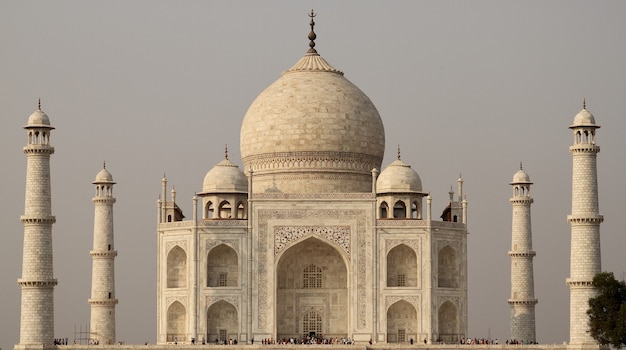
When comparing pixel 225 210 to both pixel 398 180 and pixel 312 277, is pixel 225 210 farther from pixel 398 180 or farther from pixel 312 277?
pixel 398 180

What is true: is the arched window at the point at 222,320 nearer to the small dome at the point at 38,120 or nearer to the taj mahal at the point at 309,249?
the taj mahal at the point at 309,249

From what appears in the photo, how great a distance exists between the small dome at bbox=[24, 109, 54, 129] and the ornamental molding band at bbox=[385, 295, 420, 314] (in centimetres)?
1077

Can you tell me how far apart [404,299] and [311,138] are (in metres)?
6.25

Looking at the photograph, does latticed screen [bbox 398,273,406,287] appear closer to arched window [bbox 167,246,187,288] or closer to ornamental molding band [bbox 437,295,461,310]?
ornamental molding band [bbox 437,295,461,310]

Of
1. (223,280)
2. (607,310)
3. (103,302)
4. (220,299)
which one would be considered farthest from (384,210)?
(103,302)

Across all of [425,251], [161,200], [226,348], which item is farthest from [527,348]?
[161,200]

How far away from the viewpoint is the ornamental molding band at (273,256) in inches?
1989

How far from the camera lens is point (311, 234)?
50906mm

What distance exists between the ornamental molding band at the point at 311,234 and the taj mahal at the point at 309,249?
29 millimetres

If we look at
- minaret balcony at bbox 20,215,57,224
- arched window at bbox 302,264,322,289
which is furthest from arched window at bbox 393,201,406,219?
minaret balcony at bbox 20,215,57,224

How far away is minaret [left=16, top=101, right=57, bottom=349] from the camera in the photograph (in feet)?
158

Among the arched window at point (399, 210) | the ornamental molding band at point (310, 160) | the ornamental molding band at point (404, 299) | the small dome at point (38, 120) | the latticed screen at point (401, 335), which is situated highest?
the small dome at point (38, 120)

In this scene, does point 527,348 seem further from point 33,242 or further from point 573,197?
point 33,242

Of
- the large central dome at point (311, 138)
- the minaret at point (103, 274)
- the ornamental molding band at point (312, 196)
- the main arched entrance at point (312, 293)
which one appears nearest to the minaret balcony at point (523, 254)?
the large central dome at point (311, 138)
